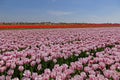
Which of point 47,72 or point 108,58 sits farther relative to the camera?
point 108,58

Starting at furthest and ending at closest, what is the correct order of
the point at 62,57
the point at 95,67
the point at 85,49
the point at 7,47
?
the point at 7,47
the point at 85,49
the point at 62,57
the point at 95,67

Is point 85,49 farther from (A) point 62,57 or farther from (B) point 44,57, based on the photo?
(B) point 44,57

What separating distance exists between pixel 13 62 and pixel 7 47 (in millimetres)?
3928

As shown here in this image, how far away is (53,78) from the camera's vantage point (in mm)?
4676

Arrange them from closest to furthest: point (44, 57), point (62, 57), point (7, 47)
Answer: point (44, 57) → point (62, 57) → point (7, 47)

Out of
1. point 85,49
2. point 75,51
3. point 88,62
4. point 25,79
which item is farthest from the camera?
point 85,49

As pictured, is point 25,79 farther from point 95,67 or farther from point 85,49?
point 85,49

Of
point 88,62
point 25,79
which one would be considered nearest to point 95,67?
point 88,62

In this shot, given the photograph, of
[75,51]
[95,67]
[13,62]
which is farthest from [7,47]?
[95,67]

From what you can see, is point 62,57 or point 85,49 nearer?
point 62,57

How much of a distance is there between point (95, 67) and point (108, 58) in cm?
102

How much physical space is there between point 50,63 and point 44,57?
288mm

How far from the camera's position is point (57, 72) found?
4.80 meters

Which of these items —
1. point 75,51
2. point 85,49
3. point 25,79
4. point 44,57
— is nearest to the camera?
point 25,79
